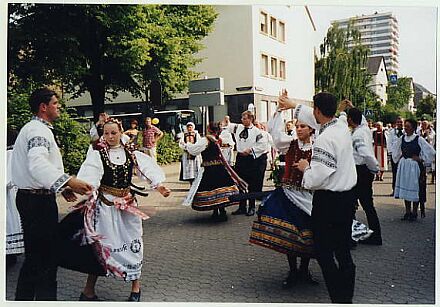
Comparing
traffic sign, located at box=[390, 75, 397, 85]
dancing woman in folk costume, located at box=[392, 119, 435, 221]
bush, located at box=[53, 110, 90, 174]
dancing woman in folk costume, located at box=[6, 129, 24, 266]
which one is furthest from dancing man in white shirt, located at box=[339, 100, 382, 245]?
dancing woman in folk costume, located at box=[6, 129, 24, 266]

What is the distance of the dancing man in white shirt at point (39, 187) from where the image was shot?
10.2 feet

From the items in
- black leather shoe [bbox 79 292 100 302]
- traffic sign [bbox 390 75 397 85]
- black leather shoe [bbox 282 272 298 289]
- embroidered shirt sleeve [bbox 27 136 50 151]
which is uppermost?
traffic sign [bbox 390 75 397 85]

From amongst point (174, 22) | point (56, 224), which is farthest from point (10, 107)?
point (174, 22)

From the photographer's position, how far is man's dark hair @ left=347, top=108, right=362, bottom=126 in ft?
15.8

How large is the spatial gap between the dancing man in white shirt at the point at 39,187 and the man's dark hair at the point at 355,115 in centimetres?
267

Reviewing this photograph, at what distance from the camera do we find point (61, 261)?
11.2ft

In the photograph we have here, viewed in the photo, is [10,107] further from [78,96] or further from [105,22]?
[78,96]

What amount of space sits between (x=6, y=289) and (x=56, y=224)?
772mm

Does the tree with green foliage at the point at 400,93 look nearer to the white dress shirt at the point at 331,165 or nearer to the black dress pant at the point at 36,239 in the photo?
the white dress shirt at the point at 331,165

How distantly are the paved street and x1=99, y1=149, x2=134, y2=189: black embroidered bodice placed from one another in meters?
0.35

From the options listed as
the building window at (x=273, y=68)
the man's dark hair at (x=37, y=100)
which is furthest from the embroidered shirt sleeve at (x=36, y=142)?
the building window at (x=273, y=68)

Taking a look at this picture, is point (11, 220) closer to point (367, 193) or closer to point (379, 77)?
point (367, 193)

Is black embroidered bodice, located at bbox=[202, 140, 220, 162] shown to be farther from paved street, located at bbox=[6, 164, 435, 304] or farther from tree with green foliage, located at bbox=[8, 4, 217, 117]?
tree with green foliage, located at bbox=[8, 4, 217, 117]


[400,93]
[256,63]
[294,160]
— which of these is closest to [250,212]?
[400,93]
